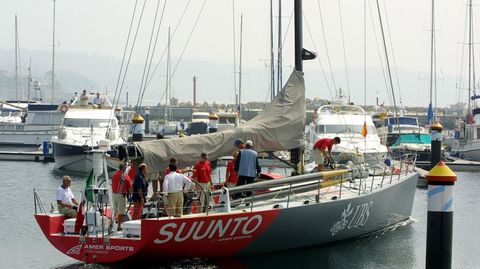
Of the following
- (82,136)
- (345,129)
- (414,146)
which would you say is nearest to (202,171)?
(345,129)

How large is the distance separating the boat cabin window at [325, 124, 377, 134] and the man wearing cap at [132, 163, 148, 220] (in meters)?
19.0

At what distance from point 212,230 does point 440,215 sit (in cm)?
644

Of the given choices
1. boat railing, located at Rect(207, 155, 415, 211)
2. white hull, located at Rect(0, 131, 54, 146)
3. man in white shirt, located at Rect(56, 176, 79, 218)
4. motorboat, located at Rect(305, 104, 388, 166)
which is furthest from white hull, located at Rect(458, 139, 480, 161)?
man in white shirt, located at Rect(56, 176, 79, 218)

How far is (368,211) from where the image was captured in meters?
20.4

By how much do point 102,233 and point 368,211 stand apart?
673cm

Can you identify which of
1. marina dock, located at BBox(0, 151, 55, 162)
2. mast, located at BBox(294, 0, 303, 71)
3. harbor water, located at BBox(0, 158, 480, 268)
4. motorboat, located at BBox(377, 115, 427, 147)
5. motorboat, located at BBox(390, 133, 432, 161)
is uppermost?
mast, located at BBox(294, 0, 303, 71)

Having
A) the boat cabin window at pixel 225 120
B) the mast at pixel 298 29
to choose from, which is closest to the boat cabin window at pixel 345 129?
the mast at pixel 298 29

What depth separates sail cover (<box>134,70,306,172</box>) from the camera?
688 inches

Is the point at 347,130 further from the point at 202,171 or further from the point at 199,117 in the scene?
the point at 199,117

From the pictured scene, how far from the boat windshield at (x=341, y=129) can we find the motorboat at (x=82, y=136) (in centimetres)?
973

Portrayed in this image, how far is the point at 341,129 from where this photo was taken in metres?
36.7

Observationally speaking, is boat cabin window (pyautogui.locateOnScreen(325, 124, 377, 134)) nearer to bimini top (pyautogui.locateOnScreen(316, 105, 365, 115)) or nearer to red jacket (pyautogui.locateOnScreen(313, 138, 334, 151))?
bimini top (pyautogui.locateOnScreen(316, 105, 365, 115))

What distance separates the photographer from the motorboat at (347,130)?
111ft

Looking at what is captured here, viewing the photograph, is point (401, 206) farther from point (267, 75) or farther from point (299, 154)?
point (267, 75)
